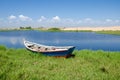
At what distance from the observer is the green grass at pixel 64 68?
1110 cm

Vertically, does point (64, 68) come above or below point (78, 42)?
above

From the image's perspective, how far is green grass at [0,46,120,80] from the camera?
1110 cm

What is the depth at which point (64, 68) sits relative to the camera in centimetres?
1483

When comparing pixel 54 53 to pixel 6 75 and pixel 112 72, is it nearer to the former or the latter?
pixel 112 72

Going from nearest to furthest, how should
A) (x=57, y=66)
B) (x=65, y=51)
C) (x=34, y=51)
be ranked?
(x=57, y=66) → (x=65, y=51) → (x=34, y=51)

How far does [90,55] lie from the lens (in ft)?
63.3

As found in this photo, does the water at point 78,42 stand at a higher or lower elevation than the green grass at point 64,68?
Result: lower

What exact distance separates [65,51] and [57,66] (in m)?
4.09

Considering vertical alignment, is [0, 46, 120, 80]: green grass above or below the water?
above

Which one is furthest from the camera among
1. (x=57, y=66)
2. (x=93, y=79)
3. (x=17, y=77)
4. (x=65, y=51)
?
(x=65, y=51)

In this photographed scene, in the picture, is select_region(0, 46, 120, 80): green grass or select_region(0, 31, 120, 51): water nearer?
select_region(0, 46, 120, 80): green grass

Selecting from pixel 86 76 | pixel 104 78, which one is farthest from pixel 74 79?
pixel 104 78

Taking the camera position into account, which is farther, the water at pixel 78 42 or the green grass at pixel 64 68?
the water at pixel 78 42

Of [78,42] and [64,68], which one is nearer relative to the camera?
[64,68]
